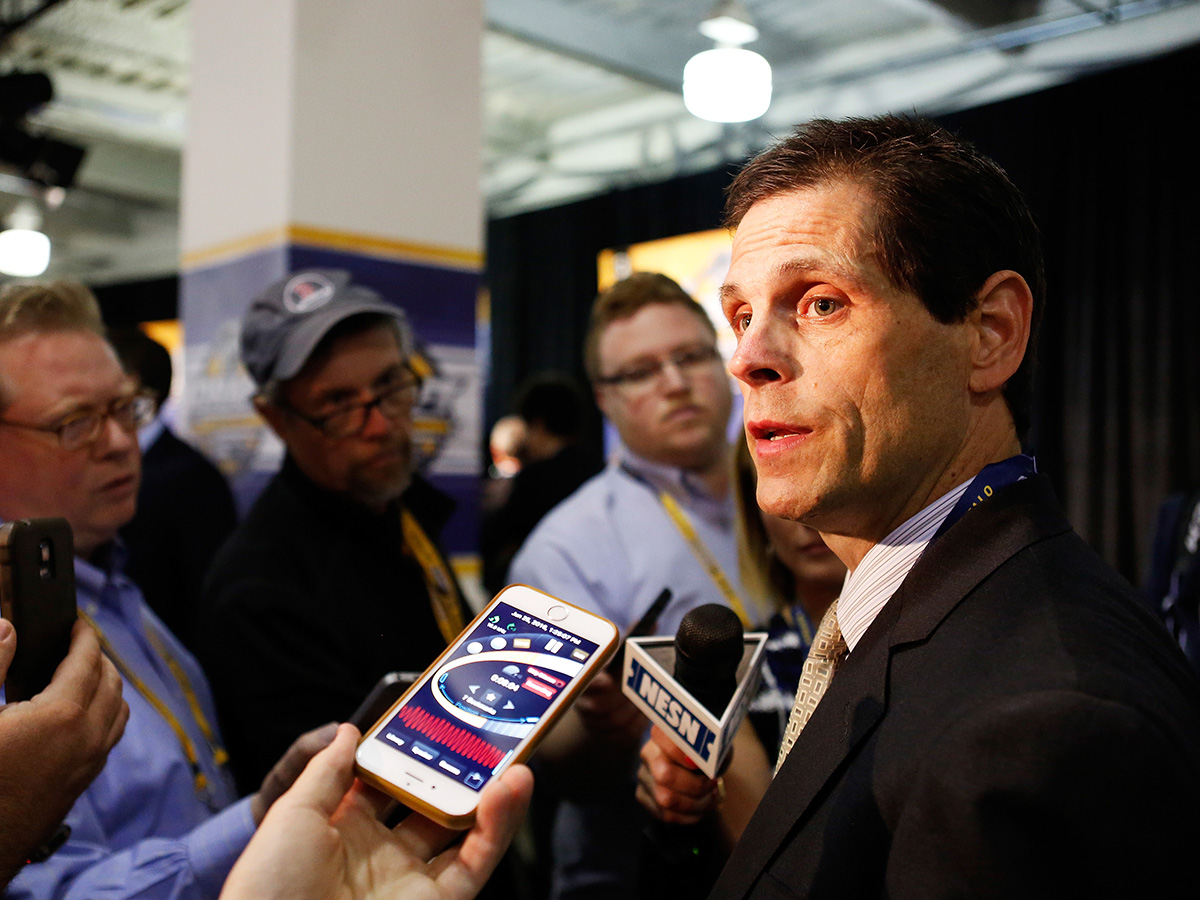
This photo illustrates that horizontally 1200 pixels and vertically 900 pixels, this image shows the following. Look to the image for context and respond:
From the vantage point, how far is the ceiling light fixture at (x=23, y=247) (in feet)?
24.2

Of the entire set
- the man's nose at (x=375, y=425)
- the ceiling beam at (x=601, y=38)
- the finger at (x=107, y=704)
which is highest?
the ceiling beam at (x=601, y=38)

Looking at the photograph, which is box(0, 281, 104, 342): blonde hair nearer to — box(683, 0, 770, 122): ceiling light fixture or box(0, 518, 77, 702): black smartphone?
box(0, 518, 77, 702): black smartphone

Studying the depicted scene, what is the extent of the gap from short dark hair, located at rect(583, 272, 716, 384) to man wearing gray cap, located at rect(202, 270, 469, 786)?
0.58m

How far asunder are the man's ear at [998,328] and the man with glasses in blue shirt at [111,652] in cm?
94

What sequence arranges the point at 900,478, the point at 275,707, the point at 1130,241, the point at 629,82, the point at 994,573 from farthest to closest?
the point at 629,82, the point at 1130,241, the point at 275,707, the point at 900,478, the point at 994,573

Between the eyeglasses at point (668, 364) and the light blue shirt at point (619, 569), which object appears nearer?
the light blue shirt at point (619, 569)

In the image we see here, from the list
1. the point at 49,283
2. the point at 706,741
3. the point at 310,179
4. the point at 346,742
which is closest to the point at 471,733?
the point at 346,742

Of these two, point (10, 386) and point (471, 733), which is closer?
point (471, 733)

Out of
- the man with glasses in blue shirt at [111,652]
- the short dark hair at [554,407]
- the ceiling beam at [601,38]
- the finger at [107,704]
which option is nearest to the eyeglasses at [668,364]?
the man with glasses in blue shirt at [111,652]

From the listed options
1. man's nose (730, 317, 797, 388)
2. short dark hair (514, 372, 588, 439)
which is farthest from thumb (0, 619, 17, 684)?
short dark hair (514, 372, 588, 439)

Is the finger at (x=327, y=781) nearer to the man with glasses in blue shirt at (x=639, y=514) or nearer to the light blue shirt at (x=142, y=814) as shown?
the light blue shirt at (x=142, y=814)

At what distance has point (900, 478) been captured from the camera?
1015 mm

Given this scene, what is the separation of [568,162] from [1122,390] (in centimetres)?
496

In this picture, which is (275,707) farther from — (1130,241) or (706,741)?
(1130,241)
